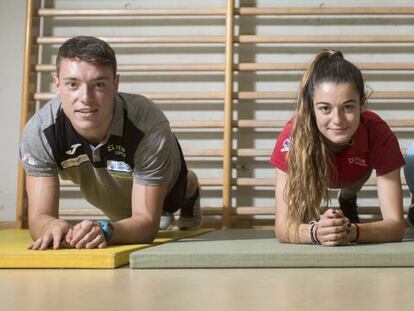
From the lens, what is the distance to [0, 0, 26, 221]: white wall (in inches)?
133

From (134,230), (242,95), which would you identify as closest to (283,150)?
(134,230)

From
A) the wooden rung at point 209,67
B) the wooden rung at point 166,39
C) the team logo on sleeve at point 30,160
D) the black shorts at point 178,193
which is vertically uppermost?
the wooden rung at point 166,39

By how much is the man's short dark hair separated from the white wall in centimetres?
160

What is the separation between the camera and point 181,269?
1.64 meters

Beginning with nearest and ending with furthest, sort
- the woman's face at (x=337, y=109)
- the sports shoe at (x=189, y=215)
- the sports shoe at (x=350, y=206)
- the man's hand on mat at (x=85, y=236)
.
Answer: the man's hand on mat at (x=85, y=236) < the woman's face at (x=337, y=109) < the sports shoe at (x=350, y=206) < the sports shoe at (x=189, y=215)

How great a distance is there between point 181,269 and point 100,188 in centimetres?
71

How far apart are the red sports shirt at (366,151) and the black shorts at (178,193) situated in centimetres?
55

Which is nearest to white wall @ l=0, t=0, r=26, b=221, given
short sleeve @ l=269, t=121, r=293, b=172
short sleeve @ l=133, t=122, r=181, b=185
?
short sleeve @ l=133, t=122, r=181, b=185

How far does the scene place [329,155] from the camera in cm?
200

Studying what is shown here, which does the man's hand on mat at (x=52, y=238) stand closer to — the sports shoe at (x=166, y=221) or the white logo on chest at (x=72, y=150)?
the white logo on chest at (x=72, y=150)

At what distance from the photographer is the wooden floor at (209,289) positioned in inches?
45.6

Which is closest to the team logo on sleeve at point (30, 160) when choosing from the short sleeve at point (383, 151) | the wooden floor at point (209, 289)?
the wooden floor at point (209, 289)

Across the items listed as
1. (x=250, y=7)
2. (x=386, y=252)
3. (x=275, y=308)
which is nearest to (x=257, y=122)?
(x=250, y=7)

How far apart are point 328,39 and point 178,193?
121cm
